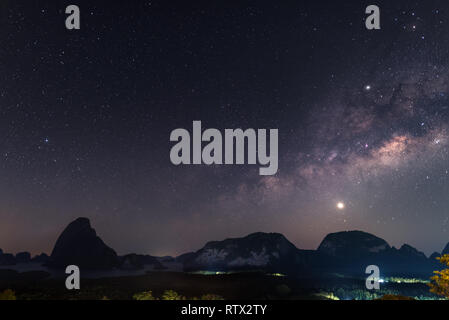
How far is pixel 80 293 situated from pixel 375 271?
18471cm
